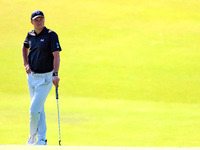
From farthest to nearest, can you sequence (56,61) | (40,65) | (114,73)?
(114,73) < (40,65) < (56,61)

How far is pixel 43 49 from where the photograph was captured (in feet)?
24.7

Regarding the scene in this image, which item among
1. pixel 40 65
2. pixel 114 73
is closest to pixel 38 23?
pixel 40 65

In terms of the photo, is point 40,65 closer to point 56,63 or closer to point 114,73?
point 56,63

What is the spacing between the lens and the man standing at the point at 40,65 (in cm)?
747

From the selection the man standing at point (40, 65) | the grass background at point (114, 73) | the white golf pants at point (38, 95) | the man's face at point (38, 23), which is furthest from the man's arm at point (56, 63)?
the grass background at point (114, 73)

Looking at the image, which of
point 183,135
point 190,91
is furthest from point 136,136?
point 190,91

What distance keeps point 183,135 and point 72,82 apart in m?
5.15

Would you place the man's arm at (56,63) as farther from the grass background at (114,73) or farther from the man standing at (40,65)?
the grass background at (114,73)

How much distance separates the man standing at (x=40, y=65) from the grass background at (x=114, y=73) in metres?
1.24

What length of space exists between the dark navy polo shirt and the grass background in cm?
175

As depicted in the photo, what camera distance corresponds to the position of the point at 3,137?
911cm

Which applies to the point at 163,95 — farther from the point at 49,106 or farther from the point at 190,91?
the point at 49,106

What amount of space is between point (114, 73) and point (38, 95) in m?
7.08

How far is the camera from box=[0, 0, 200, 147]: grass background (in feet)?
32.2
